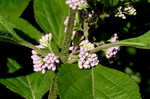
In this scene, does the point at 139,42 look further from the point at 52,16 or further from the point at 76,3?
the point at 52,16

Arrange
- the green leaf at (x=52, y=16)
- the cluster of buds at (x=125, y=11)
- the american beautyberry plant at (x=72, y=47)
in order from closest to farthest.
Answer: the american beautyberry plant at (x=72, y=47) < the cluster of buds at (x=125, y=11) < the green leaf at (x=52, y=16)

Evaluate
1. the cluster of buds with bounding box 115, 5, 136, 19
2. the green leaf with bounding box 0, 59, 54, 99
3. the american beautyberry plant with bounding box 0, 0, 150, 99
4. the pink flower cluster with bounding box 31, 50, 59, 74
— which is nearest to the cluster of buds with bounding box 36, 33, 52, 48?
the american beautyberry plant with bounding box 0, 0, 150, 99

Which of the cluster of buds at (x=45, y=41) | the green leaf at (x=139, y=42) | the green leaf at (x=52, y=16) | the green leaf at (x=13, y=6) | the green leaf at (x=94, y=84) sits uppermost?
the green leaf at (x=13, y=6)

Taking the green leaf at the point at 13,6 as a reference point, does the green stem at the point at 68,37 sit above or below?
below

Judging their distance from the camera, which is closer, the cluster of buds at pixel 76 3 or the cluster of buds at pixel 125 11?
the cluster of buds at pixel 76 3

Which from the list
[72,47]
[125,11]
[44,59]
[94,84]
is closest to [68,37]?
[72,47]

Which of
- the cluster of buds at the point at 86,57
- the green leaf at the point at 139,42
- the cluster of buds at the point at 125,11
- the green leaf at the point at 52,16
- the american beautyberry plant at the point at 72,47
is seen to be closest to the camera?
the green leaf at the point at 139,42

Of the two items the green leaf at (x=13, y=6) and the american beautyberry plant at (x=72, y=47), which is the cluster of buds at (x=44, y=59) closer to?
the american beautyberry plant at (x=72, y=47)

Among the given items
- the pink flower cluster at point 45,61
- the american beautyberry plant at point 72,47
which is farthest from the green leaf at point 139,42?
the pink flower cluster at point 45,61
